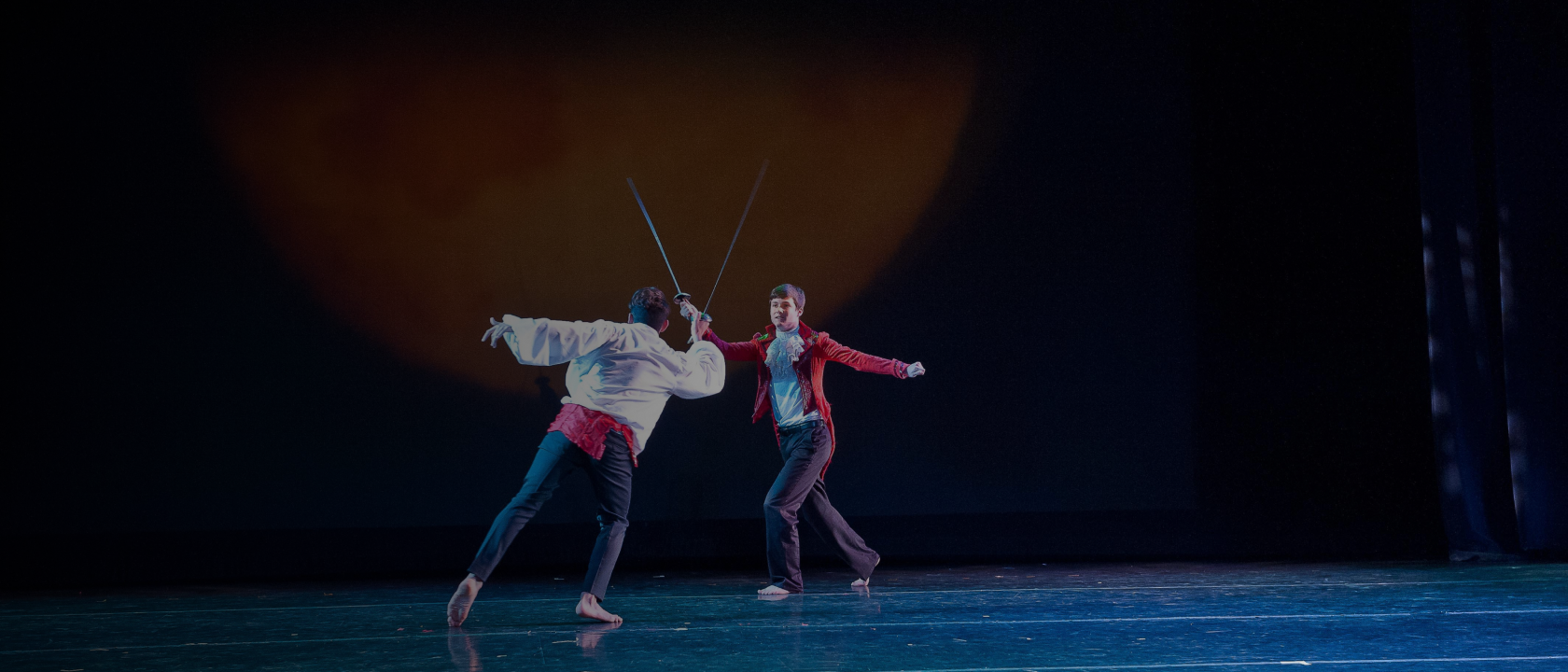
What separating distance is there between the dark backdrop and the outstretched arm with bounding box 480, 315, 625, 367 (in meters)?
1.71

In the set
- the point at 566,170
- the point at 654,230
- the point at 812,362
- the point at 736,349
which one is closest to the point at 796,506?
the point at 812,362

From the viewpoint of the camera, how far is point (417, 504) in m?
4.73

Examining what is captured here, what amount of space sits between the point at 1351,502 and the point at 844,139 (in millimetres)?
2766

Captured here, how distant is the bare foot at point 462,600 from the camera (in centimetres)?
322

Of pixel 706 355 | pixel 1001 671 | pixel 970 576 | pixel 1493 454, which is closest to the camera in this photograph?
Result: pixel 1001 671

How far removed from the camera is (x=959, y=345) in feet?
16.3

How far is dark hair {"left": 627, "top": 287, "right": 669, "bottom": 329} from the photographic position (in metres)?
3.46

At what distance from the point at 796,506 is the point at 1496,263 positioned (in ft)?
10.9

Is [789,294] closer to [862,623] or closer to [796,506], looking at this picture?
[796,506]

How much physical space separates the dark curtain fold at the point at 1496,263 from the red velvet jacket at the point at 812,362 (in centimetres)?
261

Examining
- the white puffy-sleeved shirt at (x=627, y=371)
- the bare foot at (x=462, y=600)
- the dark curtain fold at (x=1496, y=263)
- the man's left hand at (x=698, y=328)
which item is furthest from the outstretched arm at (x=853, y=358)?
the dark curtain fold at (x=1496, y=263)

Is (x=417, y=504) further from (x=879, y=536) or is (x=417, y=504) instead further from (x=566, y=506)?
(x=879, y=536)

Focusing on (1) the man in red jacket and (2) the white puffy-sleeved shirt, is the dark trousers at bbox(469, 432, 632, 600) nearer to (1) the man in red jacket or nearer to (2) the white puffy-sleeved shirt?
(2) the white puffy-sleeved shirt

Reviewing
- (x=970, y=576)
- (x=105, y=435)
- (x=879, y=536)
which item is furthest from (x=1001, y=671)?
(x=105, y=435)
